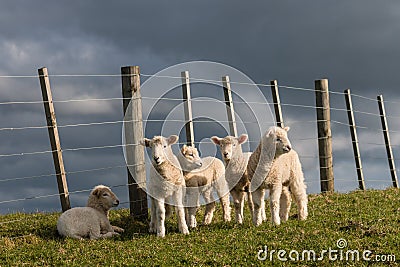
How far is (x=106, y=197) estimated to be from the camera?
37.4 feet

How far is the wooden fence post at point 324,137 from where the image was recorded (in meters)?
16.5

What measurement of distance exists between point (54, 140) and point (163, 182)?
2640 mm

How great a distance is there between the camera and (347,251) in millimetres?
8305

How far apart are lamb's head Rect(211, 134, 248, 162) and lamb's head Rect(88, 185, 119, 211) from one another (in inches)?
94.4

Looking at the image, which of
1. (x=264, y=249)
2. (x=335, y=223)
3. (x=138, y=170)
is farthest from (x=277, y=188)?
(x=138, y=170)

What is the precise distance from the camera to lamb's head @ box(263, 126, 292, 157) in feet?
34.3

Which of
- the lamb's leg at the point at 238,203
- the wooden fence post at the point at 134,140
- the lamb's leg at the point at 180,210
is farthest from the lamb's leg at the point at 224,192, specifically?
the wooden fence post at the point at 134,140

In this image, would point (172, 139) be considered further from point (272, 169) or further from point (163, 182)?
point (272, 169)

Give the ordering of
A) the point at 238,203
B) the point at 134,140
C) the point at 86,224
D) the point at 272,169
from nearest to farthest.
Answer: the point at 272,169 < the point at 86,224 < the point at 238,203 < the point at 134,140

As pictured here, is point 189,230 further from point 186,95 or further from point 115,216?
point 186,95

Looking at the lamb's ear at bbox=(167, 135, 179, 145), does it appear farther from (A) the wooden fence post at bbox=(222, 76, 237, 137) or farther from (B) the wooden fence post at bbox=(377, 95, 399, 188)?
(B) the wooden fence post at bbox=(377, 95, 399, 188)

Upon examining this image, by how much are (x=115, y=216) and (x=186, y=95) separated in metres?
3.32

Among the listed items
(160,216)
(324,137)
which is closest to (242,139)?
(160,216)

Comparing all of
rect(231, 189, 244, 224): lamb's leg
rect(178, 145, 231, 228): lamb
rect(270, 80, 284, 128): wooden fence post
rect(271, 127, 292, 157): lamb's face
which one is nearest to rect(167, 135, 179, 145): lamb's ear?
rect(178, 145, 231, 228): lamb
